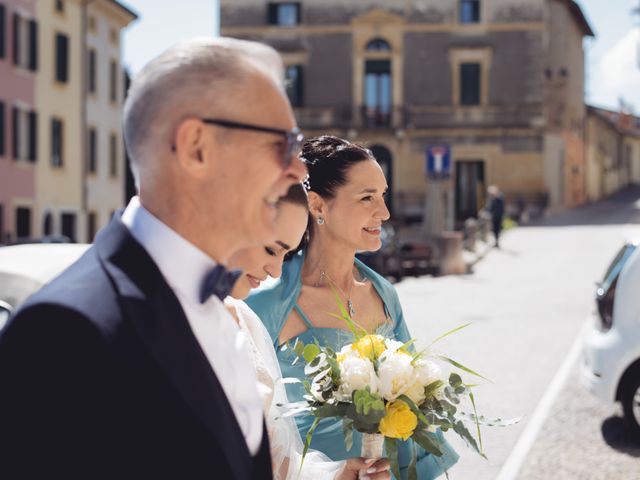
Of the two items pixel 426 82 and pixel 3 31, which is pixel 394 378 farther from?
pixel 426 82

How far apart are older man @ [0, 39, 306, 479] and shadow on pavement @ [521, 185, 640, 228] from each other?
42.2m

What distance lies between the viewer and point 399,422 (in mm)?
3014

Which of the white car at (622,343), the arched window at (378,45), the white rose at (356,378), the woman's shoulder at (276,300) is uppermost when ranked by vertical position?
the arched window at (378,45)

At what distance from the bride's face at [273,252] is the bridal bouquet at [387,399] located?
0.29 meters

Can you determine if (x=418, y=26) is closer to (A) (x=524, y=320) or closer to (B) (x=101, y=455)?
(A) (x=524, y=320)

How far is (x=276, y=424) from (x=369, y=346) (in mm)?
360

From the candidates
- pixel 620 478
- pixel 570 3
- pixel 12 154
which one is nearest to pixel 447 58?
pixel 570 3

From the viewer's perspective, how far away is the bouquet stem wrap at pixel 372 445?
3.10 metres

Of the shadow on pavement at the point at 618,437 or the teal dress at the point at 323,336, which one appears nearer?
the teal dress at the point at 323,336

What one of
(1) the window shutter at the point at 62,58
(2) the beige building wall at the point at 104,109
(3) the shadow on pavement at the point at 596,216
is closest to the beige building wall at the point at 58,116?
(1) the window shutter at the point at 62,58

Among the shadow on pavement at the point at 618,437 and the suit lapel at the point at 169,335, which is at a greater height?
the suit lapel at the point at 169,335

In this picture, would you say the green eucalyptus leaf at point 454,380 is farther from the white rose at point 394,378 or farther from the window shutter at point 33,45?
the window shutter at point 33,45

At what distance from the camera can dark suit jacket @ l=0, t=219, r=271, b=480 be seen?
1604 millimetres

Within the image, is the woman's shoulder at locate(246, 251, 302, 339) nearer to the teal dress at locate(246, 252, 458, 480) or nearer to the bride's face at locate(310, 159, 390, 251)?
the teal dress at locate(246, 252, 458, 480)
